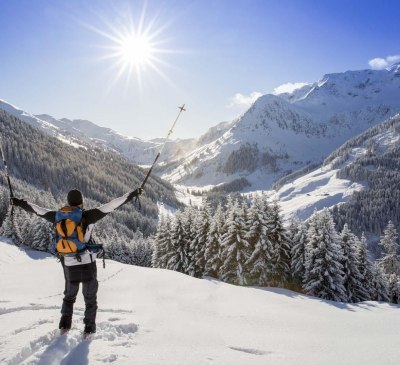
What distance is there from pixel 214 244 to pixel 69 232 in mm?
31065

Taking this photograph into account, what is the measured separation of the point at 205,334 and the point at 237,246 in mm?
27529

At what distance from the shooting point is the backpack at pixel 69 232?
677 cm

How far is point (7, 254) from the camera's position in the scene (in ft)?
168

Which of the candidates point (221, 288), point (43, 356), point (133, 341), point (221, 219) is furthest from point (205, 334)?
point (221, 219)

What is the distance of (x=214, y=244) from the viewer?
1459 inches

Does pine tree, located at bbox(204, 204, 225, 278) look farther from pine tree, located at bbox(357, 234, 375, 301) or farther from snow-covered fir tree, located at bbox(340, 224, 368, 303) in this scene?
pine tree, located at bbox(357, 234, 375, 301)

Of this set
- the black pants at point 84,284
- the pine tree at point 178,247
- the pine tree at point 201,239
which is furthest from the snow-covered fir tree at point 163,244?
the black pants at point 84,284

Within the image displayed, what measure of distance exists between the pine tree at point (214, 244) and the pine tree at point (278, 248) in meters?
5.24

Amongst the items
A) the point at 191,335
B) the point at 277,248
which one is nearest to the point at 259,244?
the point at 277,248

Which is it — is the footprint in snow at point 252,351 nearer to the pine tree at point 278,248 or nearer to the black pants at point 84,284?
the black pants at point 84,284

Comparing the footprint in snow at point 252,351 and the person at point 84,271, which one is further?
the person at point 84,271

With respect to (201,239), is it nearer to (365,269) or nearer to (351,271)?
(351,271)

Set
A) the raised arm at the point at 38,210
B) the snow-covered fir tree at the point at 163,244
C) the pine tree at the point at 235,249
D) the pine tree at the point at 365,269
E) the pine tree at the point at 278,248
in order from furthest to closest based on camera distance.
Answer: the snow-covered fir tree at the point at 163,244, the pine tree at the point at 365,269, the pine tree at the point at 278,248, the pine tree at the point at 235,249, the raised arm at the point at 38,210

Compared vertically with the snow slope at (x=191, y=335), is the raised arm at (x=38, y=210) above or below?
above
